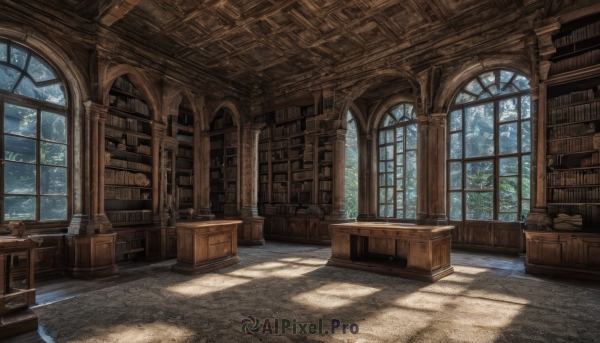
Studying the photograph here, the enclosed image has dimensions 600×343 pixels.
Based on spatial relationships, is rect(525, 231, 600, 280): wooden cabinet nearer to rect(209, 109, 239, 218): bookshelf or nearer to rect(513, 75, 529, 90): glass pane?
rect(513, 75, 529, 90): glass pane

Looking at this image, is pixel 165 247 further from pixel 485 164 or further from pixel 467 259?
pixel 485 164

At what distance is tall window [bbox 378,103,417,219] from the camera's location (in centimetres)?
966

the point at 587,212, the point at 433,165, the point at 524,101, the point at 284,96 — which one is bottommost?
the point at 587,212

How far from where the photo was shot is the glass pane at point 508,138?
298 inches

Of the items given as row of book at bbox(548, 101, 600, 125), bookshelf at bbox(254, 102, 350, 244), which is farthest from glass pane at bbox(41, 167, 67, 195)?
row of book at bbox(548, 101, 600, 125)

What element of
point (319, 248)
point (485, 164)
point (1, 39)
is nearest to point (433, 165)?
point (485, 164)

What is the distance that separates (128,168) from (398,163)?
24.4 feet

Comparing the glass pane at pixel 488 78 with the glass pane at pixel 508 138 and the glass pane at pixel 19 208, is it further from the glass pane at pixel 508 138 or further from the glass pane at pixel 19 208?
the glass pane at pixel 19 208

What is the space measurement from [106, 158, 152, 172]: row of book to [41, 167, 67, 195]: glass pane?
0.77 metres

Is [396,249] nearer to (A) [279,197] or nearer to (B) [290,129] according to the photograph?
(A) [279,197]

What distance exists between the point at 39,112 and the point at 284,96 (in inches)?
228

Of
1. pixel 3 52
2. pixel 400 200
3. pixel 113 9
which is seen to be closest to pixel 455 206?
pixel 400 200

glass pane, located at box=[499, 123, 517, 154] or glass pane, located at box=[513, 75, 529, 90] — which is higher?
glass pane, located at box=[513, 75, 529, 90]

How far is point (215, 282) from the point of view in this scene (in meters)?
4.88
